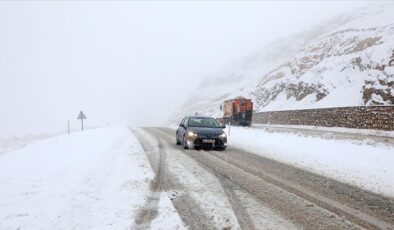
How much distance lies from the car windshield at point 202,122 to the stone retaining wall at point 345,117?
12637mm

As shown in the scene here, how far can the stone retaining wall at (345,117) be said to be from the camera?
24.5 metres

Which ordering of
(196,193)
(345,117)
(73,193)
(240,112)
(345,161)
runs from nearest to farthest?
(73,193) → (196,193) → (345,161) → (345,117) → (240,112)

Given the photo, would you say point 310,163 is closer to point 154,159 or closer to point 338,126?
point 154,159

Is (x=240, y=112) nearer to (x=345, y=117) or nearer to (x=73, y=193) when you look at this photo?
(x=345, y=117)

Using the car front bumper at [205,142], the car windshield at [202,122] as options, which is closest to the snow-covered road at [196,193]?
the car front bumper at [205,142]

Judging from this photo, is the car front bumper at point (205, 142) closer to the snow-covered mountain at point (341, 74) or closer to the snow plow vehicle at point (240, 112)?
the snow-covered mountain at point (341, 74)

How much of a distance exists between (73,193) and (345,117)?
87.4ft

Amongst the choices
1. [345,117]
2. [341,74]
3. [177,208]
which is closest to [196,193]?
[177,208]

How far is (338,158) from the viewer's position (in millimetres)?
12750

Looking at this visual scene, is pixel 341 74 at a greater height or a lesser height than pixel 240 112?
greater

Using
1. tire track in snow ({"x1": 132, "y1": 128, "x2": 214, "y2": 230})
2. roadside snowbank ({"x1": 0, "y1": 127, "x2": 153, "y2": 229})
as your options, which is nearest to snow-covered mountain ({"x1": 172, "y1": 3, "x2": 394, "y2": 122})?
tire track in snow ({"x1": 132, "y1": 128, "x2": 214, "y2": 230})

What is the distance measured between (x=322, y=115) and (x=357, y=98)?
4765mm

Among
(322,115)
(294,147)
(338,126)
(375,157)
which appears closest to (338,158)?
(375,157)

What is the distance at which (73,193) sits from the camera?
7148mm
